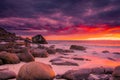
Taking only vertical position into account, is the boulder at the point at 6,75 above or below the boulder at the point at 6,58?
below

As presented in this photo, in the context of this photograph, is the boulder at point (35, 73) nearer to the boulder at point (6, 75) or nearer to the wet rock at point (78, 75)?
the boulder at point (6, 75)

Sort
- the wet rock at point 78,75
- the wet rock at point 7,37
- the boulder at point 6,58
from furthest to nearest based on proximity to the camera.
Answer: the wet rock at point 7,37 < the boulder at point 6,58 < the wet rock at point 78,75

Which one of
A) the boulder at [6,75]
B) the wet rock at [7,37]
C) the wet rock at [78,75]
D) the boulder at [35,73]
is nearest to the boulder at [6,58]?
the boulder at [6,75]

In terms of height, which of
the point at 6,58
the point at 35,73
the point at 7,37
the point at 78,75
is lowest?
the point at 78,75

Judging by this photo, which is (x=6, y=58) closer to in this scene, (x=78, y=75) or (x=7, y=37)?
(x=78, y=75)

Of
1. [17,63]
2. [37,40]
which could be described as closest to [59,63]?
[17,63]

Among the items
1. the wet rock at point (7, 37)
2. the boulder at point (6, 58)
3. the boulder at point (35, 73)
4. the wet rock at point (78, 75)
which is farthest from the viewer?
the wet rock at point (7, 37)

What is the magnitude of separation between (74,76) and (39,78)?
102 centimetres

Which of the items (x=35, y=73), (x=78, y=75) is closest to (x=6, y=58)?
(x=35, y=73)

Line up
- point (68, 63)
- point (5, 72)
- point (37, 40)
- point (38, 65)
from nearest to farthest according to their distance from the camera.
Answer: point (38, 65), point (5, 72), point (68, 63), point (37, 40)

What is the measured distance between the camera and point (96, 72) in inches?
245

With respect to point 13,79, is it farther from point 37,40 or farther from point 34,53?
point 37,40

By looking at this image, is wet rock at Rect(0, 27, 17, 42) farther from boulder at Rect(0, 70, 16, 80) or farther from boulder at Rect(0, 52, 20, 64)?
boulder at Rect(0, 70, 16, 80)

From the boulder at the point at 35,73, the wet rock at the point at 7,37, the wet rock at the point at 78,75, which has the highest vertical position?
the wet rock at the point at 7,37
